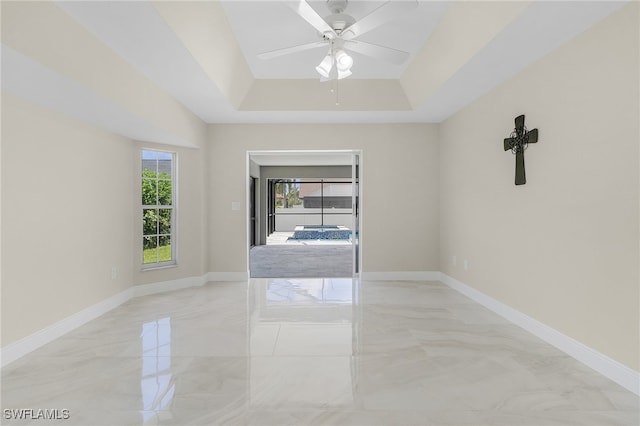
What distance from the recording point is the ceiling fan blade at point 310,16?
2289mm

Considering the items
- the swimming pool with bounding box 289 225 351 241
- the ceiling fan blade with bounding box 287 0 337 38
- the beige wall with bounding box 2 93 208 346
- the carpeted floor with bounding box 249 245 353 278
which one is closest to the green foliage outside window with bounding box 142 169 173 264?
the beige wall with bounding box 2 93 208 346

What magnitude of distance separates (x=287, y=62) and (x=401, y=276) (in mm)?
3426

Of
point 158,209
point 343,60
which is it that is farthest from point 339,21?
point 158,209

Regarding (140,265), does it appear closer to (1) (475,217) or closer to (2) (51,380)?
(2) (51,380)

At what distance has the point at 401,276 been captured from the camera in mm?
5500

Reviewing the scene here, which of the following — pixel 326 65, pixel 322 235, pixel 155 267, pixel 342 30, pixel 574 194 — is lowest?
pixel 322 235

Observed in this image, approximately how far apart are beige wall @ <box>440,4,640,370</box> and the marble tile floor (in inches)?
14.9

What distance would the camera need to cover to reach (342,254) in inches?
330

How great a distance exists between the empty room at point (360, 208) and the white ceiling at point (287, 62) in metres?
0.03

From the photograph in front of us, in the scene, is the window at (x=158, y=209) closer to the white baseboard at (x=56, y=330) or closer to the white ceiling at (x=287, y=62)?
the white ceiling at (x=287, y=62)

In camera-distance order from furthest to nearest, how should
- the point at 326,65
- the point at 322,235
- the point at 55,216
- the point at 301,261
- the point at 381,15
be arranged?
the point at 322,235, the point at 301,261, the point at 55,216, the point at 326,65, the point at 381,15

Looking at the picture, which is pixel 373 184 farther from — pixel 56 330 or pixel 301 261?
pixel 56 330

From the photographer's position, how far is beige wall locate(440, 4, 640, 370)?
2.30 m

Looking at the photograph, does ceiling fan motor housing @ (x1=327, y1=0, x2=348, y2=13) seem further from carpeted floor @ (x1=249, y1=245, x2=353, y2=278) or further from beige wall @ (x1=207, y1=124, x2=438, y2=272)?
carpeted floor @ (x1=249, y1=245, x2=353, y2=278)
